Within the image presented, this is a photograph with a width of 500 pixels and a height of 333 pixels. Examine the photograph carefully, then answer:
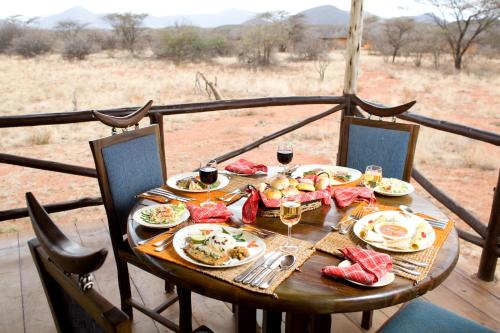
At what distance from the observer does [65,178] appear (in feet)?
22.8

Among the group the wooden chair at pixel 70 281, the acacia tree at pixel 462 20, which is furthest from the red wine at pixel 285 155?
the acacia tree at pixel 462 20

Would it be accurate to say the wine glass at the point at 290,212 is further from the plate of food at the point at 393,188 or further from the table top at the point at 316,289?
the plate of food at the point at 393,188

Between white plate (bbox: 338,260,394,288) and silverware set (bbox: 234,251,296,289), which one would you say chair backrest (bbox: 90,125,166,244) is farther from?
white plate (bbox: 338,260,394,288)

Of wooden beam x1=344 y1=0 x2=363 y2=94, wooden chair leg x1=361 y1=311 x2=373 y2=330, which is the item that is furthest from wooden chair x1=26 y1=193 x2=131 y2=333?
wooden beam x1=344 y1=0 x2=363 y2=94

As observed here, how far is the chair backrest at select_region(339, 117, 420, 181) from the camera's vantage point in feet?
6.64

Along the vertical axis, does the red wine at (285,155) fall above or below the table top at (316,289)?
above

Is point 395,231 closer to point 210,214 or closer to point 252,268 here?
point 252,268

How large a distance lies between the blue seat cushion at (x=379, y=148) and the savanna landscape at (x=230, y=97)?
0.84 meters

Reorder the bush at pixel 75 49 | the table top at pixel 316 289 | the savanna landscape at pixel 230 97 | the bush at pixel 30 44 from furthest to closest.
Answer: the bush at pixel 75 49 < the bush at pixel 30 44 < the savanna landscape at pixel 230 97 < the table top at pixel 316 289

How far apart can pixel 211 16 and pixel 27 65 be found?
8.30 meters

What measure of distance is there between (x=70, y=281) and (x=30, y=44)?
17670 mm

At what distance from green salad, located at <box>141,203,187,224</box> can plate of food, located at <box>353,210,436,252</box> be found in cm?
56

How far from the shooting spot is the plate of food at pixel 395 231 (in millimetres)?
1181

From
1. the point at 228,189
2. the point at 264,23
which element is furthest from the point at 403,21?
the point at 228,189
